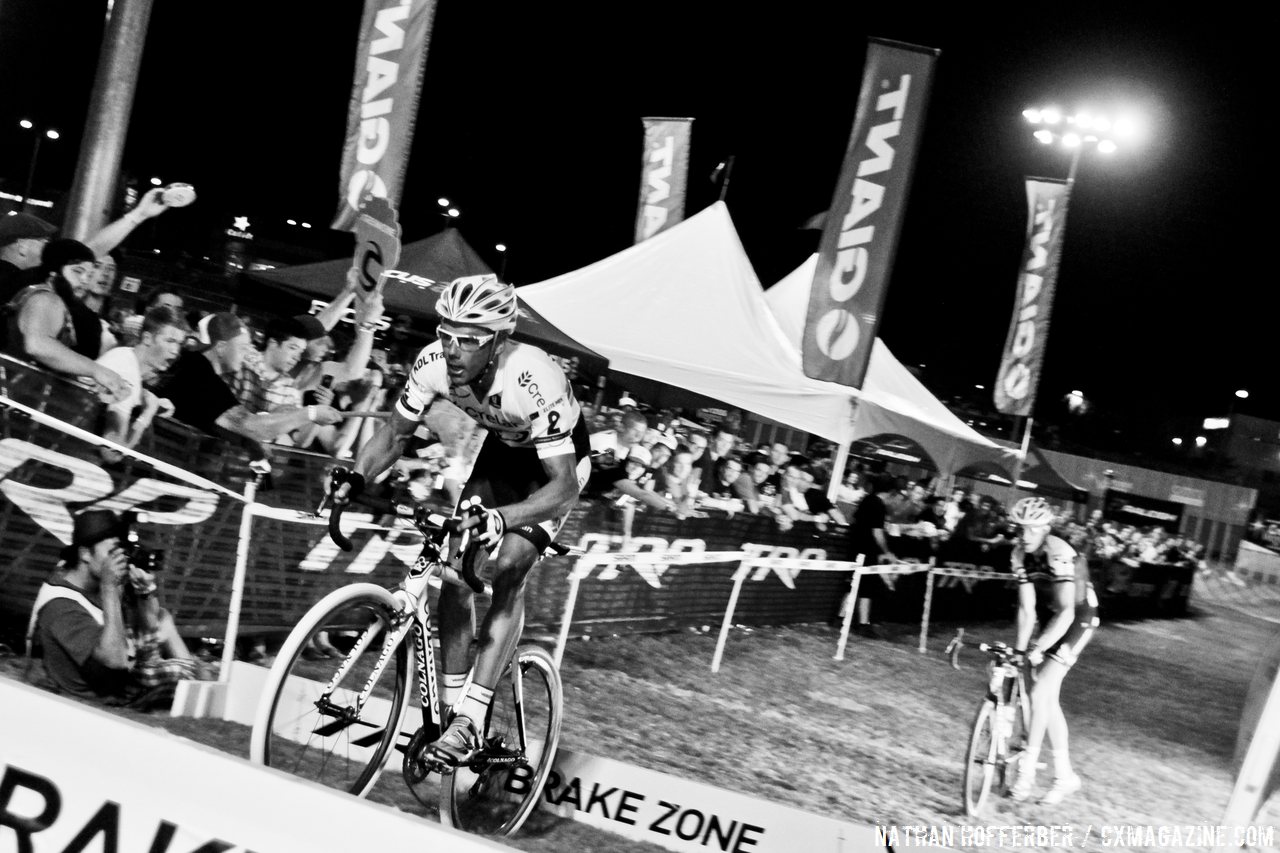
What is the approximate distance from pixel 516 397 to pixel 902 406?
38.2ft

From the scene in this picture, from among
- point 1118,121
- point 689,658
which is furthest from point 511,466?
point 1118,121

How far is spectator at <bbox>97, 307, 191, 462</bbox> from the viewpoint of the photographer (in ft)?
18.2

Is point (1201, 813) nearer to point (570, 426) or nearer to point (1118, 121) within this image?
point (570, 426)

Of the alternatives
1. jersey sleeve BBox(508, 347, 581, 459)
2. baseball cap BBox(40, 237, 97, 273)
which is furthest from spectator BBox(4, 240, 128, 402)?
jersey sleeve BBox(508, 347, 581, 459)

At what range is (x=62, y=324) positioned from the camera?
230 inches

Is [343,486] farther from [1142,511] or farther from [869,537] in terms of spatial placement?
[1142,511]

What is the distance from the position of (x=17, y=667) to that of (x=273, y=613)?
5.09 feet

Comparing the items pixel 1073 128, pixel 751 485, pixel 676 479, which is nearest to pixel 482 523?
pixel 676 479

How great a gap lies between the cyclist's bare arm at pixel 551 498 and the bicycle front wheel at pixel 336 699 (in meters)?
0.55

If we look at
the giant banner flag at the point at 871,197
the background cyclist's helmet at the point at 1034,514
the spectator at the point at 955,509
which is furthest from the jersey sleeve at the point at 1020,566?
the spectator at the point at 955,509

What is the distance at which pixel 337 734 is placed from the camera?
13.4 ft

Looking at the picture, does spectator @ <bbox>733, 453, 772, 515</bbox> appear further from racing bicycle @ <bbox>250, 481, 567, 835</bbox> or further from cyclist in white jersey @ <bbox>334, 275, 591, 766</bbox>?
cyclist in white jersey @ <bbox>334, 275, 591, 766</bbox>

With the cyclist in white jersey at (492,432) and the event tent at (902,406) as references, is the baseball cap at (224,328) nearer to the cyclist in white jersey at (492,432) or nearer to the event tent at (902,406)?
the cyclist in white jersey at (492,432)

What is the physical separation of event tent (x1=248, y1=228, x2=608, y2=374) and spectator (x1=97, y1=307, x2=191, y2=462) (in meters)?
4.79
